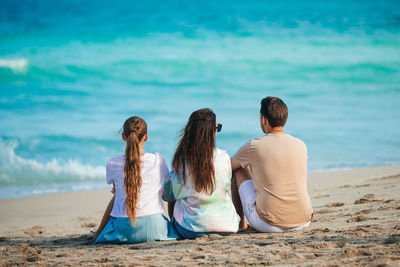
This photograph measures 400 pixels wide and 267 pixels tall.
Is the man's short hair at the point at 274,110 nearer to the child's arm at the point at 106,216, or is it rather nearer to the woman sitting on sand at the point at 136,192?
the woman sitting on sand at the point at 136,192

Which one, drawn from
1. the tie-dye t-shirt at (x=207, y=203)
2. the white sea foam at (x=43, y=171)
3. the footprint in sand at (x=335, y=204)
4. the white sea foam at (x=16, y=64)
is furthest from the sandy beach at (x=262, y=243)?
the white sea foam at (x=16, y=64)

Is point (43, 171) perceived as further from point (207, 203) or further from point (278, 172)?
point (278, 172)

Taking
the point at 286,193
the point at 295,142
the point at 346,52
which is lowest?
the point at 286,193

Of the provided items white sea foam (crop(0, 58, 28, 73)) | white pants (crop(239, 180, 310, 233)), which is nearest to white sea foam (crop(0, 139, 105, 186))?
white pants (crop(239, 180, 310, 233))

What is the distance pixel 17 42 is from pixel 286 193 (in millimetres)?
21774

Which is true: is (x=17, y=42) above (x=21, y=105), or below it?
above

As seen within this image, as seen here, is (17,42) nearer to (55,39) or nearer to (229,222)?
(55,39)

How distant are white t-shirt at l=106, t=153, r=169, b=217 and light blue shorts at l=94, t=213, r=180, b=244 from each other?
0.06 metres

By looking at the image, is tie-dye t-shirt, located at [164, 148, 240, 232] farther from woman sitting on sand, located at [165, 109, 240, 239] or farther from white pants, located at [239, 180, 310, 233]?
white pants, located at [239, 180, 310, 233]

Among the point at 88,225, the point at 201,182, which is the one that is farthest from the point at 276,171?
the point at 88,225

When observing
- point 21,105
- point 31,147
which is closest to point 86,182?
point 31,147

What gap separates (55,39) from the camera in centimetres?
2305

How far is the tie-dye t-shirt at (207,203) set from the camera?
344 centimetres

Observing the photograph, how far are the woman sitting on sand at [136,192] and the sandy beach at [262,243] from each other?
11 cm
